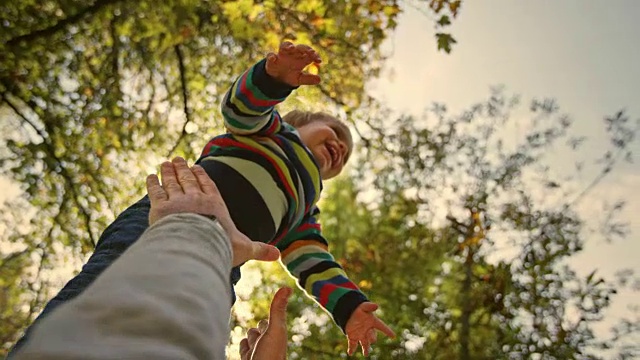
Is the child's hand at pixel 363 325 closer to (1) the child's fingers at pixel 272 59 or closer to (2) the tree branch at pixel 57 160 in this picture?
(1) the child's fingers at pixel 272 59

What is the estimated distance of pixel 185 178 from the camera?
1.10m

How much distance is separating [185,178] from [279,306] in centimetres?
79

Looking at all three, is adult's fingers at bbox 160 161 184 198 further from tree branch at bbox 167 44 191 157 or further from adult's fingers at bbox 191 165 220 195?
tree branch at bbox 167 44 191 157

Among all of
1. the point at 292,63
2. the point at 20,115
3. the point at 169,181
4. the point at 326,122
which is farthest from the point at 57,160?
the point at 169,181

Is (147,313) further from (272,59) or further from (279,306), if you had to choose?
(272,59)

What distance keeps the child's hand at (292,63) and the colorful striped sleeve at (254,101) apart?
4cm

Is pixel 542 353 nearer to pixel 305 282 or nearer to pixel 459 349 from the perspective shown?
pixel 459 349

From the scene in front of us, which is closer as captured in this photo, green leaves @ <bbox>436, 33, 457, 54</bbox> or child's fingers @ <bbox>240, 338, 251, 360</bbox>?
child's fingers @ <bbox>240, 338, 251, 360</bbox>

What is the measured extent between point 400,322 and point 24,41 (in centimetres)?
622

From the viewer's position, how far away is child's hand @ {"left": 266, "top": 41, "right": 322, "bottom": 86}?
5.82 ft

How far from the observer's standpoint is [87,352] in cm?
46

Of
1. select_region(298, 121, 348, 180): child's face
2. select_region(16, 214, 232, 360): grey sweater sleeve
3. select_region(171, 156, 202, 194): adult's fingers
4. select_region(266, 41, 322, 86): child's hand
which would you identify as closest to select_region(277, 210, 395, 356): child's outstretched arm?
select_region(298, 121, 348, 180): child's face

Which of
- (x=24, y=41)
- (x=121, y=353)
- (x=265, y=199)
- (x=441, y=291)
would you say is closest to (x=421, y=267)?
(x=441, y=291)

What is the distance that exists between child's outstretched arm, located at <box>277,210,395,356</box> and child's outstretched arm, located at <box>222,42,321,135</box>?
537mm
